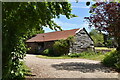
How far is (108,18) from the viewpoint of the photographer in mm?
8328

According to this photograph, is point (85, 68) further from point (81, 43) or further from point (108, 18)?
point (81, 43)

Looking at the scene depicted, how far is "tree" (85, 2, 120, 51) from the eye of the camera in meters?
7.99

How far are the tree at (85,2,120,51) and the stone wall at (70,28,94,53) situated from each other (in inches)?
352

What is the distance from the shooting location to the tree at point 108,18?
26.2ft

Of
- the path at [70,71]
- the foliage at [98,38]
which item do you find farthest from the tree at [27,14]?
the foliage at [98,38]

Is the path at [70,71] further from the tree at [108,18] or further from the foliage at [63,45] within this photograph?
the foliage at [63,45]

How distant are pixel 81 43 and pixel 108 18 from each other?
10595mm

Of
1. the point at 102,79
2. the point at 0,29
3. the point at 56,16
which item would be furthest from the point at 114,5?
the point at 0,29

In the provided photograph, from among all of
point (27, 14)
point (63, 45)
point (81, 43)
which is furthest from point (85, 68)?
point (81, 43)

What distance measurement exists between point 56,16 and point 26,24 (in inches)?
31.4

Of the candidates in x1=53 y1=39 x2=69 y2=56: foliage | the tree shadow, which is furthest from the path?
x1=53 y1=39 x2=69 y2=56: foliage

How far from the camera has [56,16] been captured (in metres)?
3.20

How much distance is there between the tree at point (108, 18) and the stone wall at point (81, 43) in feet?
29.4

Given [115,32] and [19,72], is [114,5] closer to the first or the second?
Result: [115,32]
